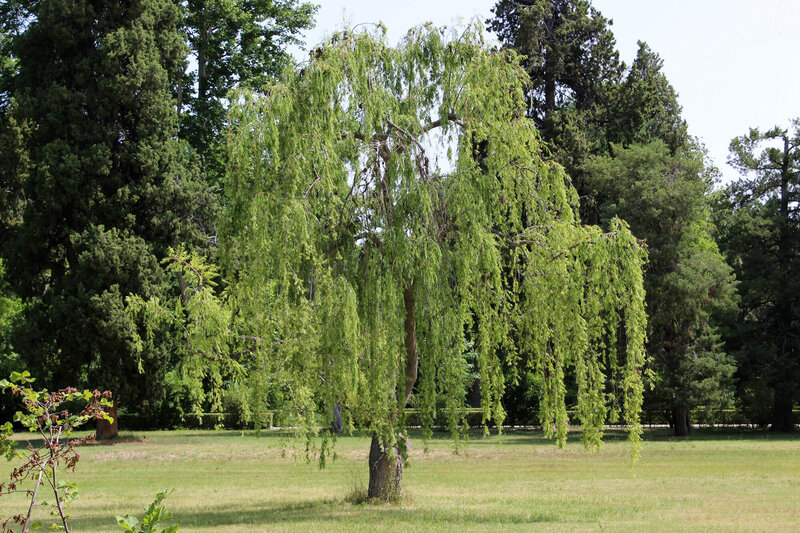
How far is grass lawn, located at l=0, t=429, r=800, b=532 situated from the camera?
12438mm

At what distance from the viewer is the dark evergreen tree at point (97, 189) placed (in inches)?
1081

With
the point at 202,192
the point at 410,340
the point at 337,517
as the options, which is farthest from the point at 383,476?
the point at 202,192

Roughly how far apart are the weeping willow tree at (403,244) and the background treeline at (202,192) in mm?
12569

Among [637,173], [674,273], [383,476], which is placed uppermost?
[637,173]

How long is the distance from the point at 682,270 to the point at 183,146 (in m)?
18.7

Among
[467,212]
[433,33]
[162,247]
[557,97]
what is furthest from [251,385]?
[557,97]

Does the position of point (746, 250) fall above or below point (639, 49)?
below

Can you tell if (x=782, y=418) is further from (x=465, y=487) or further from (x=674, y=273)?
(x=465, y=487)

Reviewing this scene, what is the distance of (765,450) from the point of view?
86.3 feet

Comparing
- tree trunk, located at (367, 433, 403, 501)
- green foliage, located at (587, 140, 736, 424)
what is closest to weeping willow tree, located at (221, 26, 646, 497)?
tree trunk, located at (367, 433, 403, 501)

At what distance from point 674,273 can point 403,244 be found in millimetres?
22163

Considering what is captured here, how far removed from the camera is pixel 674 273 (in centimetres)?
3148

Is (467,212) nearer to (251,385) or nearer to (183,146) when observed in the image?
(251,385)

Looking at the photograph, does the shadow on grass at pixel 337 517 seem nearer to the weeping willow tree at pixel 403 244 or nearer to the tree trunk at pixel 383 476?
the tree trunk at pixel 383 476
